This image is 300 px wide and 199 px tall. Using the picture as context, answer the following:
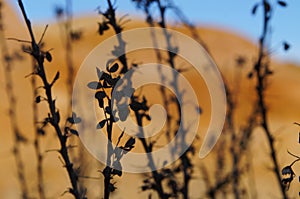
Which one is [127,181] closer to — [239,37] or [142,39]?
Result: [142,39]

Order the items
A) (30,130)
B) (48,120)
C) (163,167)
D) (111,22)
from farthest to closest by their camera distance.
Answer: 1. (30,130)
2. (163,167)
3. (111,22)
4. (48,120)

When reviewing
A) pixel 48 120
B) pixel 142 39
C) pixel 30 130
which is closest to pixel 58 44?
pixel 30 130

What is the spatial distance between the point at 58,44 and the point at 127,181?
22.5m

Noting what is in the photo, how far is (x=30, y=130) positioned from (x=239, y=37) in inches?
1252

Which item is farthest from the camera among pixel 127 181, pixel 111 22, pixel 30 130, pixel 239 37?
pixel 239 37

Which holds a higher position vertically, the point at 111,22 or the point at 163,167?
the point at 111,22

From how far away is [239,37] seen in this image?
48344 millimetres

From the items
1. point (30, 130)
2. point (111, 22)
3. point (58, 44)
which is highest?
point (58, 44)

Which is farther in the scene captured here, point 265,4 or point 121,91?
point 265,4

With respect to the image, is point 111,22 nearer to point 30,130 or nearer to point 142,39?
point 142,39

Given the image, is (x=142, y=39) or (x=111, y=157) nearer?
(x=111, y=157)

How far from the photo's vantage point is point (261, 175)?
14.6 metres

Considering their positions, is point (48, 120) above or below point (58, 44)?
below

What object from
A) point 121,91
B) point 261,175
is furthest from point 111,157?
point 261,175
